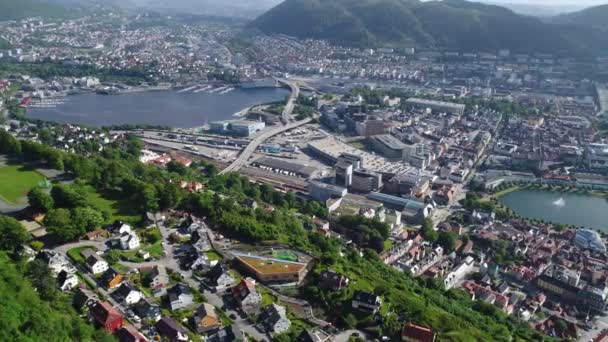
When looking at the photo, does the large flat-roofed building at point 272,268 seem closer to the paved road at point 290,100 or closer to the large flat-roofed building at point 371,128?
the large flat-roofed building at point 371,128

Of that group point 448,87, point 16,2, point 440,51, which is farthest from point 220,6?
point 448,87

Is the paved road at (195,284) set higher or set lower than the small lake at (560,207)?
higher

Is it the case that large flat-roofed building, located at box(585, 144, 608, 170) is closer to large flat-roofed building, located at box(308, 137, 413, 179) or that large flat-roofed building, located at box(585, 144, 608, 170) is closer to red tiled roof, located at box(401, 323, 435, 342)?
large flat-roofed building, located at box(308, 137, 413, 179)

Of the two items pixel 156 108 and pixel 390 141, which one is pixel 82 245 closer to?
pixel 390 141

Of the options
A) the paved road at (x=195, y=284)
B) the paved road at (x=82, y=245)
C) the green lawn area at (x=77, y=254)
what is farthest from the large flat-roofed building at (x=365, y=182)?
the green lawn area at (x=77, y=254)

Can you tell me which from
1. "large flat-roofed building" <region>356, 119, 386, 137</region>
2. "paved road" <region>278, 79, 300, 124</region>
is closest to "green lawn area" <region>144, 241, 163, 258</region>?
"large flat-roofed building" <region>356, 119, 386, 137</region>

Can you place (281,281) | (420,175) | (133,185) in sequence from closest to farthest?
(281,281) < (133,185) < (420,175)

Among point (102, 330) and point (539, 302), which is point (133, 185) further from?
point (539, 302)
